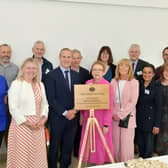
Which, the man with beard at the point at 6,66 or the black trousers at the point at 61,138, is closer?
the black trousers at the point at 61,138

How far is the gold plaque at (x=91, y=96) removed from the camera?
2455mm

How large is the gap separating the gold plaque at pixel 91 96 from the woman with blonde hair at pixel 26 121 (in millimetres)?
454

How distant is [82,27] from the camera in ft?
13.8

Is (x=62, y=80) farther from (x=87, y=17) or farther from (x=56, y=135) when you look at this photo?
(x=87, y=17)

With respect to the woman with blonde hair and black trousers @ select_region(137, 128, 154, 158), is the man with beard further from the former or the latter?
black trousers @ select_region(137, 128, 154, 158)

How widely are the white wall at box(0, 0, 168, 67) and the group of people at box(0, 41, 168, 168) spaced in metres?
1.25

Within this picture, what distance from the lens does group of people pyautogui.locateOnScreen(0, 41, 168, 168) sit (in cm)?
246

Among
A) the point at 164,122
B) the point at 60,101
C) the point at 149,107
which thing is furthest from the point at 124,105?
the point at 60,101

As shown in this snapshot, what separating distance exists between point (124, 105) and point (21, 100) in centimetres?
135

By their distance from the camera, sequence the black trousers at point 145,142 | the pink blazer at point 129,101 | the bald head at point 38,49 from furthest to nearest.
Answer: the bald head at point 38,49, the black trousers at point 145,142, the pink blazer at point 129,101

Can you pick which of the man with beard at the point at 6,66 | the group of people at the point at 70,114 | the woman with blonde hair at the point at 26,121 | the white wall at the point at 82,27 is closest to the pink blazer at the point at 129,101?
the group of people at the point at 70,114

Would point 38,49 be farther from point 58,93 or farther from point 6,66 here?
point 58,93

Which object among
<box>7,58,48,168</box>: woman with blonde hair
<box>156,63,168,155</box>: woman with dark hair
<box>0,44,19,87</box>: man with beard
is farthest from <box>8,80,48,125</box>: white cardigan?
<box>156,63,168,155</box>: woman with dark hair

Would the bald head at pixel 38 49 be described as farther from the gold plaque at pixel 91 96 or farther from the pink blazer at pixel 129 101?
the pink blazer at pixel 129 101
